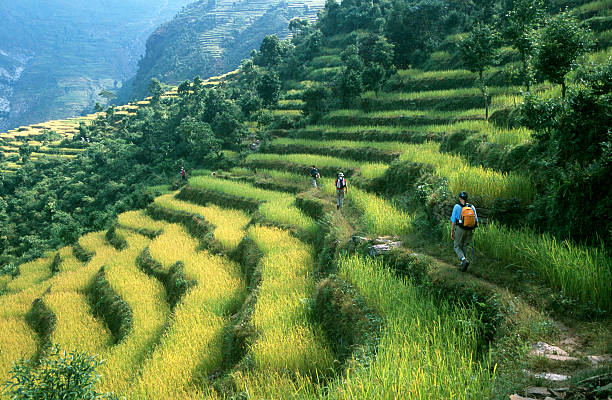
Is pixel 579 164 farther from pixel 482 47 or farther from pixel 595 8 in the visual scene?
pixel 595 8

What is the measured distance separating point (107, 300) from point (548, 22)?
49.4 ft

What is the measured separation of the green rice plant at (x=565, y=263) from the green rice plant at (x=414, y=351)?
1267 millimetres

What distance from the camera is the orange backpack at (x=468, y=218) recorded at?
551 centimetres

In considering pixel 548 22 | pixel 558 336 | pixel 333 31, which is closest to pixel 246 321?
pixel 558 336

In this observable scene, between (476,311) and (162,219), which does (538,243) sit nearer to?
(476,311)

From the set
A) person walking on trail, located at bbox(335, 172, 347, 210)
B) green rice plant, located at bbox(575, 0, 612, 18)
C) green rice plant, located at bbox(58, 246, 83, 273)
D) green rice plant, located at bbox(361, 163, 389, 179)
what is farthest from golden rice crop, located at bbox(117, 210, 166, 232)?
green rice plant, located at bbox(575, 0, 612, 18)

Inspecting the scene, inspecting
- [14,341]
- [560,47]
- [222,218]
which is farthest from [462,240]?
[14,341]

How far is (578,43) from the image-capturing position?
847 centimetres

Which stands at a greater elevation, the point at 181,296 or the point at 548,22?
the point at 548,22

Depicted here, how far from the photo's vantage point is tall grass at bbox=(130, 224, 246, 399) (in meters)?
5.77

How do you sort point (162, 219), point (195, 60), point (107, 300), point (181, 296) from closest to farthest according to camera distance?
1. point (181, 296)
2. point (107, 300)
3. point (162, 219)
4. point (195, 60)

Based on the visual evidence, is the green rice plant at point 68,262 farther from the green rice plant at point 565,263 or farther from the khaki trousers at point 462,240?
the green rice plant at point 565,263

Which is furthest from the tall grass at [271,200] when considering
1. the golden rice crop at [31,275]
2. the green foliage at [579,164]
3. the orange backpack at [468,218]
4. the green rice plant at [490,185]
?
the golden rice crop at [31,275]

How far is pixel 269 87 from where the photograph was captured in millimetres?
31797
